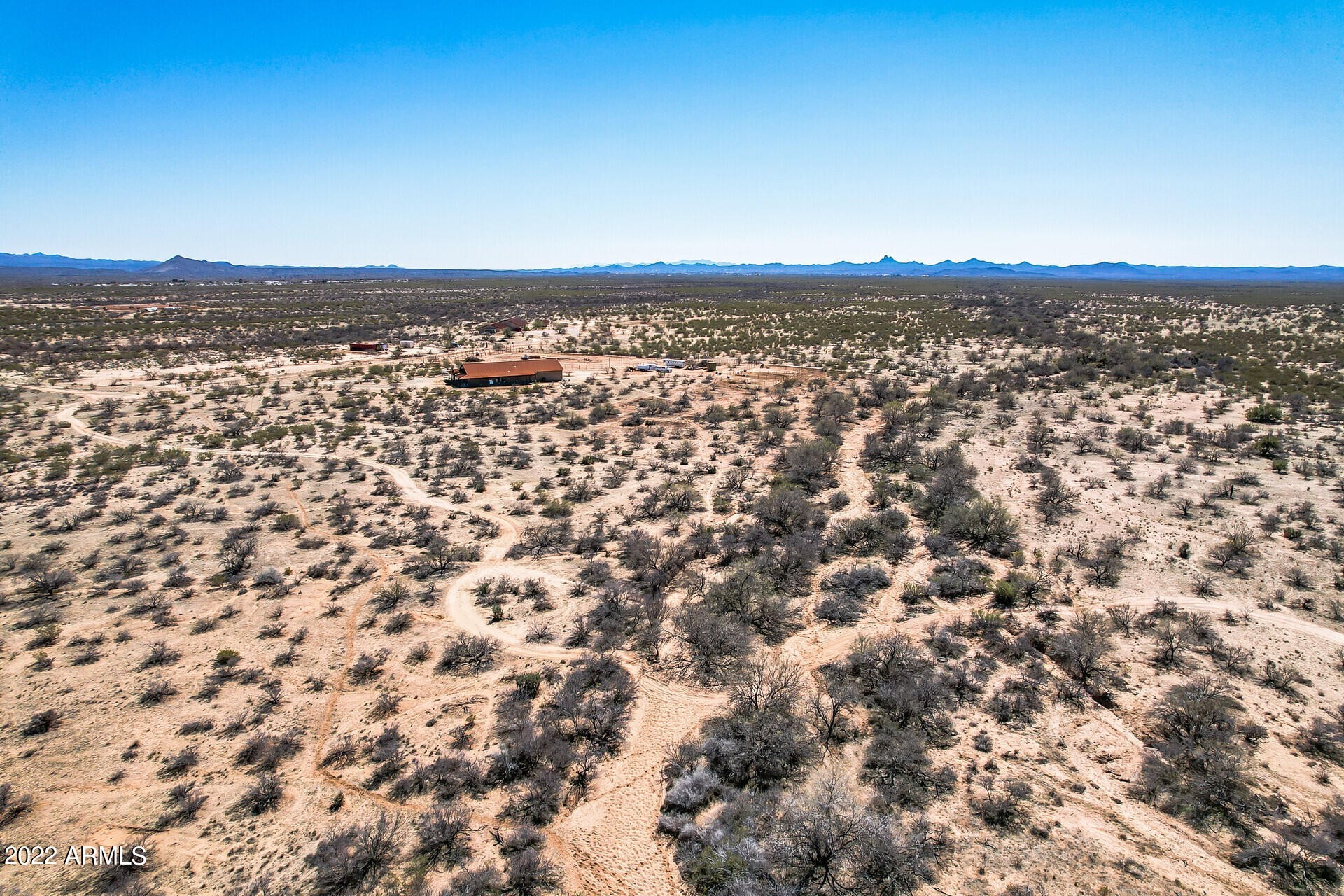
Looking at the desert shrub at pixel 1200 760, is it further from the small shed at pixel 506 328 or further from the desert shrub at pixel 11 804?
the small shed at pixel 506 328

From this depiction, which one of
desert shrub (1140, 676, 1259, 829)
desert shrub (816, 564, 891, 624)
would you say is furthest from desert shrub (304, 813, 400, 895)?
desert shrub (1140, 676, 1259, 829)

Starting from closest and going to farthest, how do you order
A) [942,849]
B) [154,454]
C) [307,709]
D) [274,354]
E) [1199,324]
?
[942,849] < [307,709] < [154,454] < [274,354] < [1199,324]

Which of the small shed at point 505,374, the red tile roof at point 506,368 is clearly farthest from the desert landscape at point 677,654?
the red tile roof at point 506,368

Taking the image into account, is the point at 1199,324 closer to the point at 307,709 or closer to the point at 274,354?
the point at 307,709

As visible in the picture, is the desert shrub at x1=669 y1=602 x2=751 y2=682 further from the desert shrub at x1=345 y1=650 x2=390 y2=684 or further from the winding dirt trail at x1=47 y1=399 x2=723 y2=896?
the desert shrub at x1=345 y1=650 x2=390 y2=684

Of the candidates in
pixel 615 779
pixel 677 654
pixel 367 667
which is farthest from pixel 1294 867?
pixel 367 667

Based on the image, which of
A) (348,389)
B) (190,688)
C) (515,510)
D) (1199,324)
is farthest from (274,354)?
(1199,324)

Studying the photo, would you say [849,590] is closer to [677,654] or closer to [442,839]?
[677,654]
